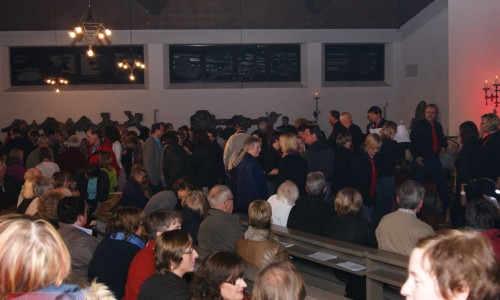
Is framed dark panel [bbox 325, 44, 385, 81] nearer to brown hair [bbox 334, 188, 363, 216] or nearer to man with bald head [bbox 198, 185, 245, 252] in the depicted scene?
brown hair [bbox 334, 188, 363, 216]

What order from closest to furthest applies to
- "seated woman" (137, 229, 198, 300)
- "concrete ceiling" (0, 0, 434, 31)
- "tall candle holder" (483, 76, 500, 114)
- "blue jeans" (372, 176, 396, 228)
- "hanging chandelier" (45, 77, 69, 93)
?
A: "seated woman" (137, 229, 198, 300) → "blue jeans" (372, 176, 396, 228) → "tall candle holder" (483, 76, 500, 114) → "hanging chandelier" (45, 77, 69, 93) → "concrete ceiling" (0, 0, 434, 31)

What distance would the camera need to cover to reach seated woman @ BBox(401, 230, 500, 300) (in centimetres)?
203

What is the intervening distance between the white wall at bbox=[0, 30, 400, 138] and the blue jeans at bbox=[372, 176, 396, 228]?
31.9 ft

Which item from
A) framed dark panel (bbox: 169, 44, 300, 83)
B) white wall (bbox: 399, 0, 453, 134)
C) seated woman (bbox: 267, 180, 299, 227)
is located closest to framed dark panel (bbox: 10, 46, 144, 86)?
framed dark panel (bbox: 169, 44, 300, 83)

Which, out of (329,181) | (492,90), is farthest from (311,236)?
(492,90)

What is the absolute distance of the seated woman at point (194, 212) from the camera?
6.38 metres

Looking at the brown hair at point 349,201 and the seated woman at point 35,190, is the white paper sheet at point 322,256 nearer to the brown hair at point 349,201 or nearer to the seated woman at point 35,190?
the brown hair at point 349,201

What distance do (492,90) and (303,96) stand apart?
5760 millimetres

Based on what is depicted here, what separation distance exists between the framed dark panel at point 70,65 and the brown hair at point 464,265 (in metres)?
16.9

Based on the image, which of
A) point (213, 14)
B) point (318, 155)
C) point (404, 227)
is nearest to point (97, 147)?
point (318, 155)

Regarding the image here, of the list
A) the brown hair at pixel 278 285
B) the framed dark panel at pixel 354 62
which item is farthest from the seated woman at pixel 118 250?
the framed dark panel at pixel 354 62

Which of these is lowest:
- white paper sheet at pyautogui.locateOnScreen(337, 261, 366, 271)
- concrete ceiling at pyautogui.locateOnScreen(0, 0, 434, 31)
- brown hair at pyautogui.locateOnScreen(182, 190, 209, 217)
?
white paper sheet at pyautogui.locateOnScreen(337, 261, 366, 271)

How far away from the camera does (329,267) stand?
6230mm

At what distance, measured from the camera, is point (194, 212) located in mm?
6426
